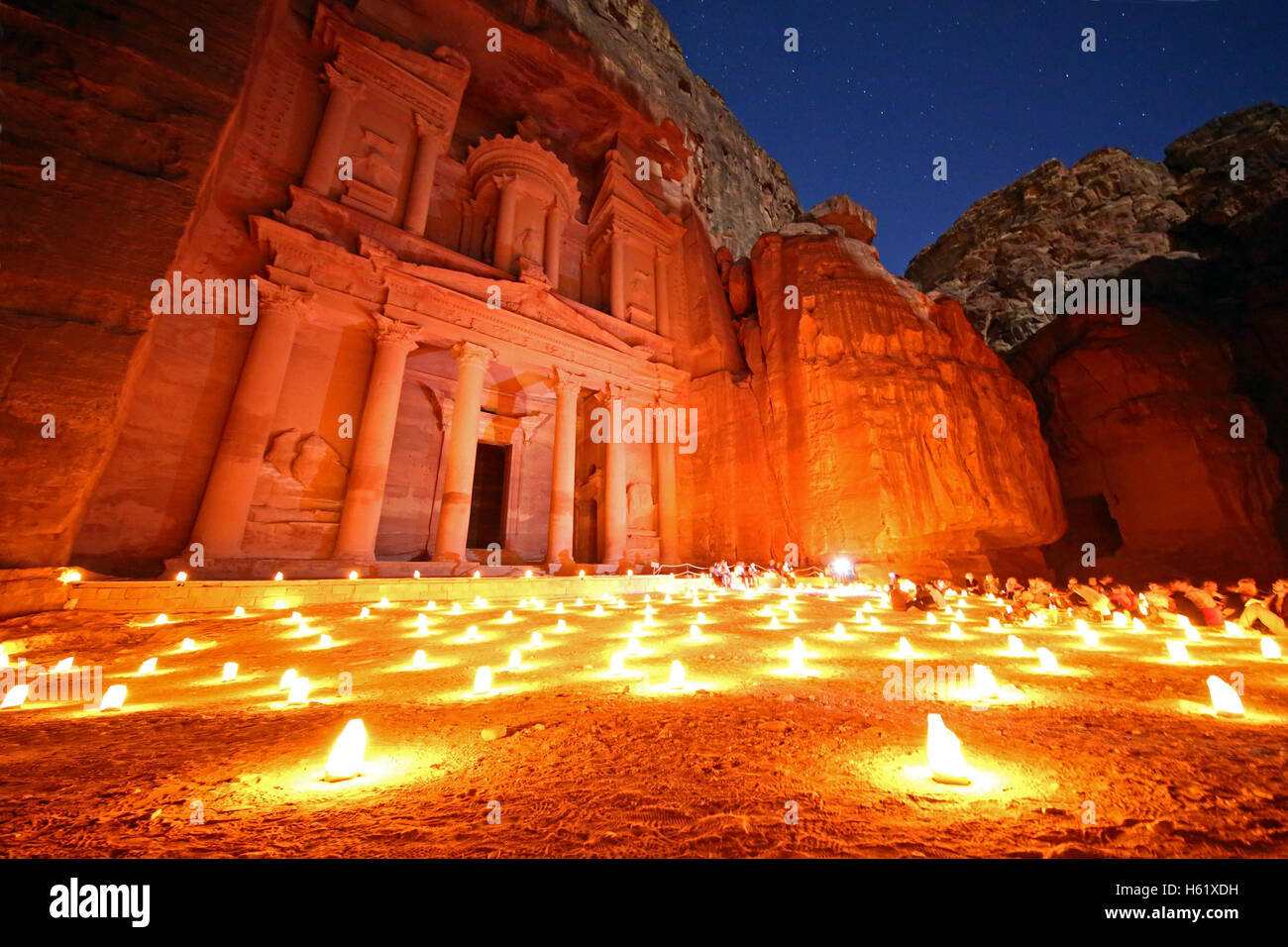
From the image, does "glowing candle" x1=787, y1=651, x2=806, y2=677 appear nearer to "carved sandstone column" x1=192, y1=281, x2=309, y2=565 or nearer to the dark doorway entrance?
"carved sandstone column" x1=192, y1=281, x2=309, y2=565

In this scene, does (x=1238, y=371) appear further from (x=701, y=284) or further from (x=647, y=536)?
(x=647, y=536)

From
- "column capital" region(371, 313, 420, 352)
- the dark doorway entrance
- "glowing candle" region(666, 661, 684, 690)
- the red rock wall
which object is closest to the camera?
"glowing candle" region(666, 661, 684, 690)

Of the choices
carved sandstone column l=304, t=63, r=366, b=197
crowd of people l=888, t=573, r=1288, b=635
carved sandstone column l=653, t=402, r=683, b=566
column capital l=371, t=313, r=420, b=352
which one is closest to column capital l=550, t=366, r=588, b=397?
carved sandstone column l=653, t=402, r=683, b=566

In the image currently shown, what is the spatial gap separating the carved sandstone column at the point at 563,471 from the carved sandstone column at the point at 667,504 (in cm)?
416

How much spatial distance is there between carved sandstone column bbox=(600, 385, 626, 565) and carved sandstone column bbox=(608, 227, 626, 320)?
4.63m

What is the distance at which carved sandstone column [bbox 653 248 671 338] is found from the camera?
75.5 feet

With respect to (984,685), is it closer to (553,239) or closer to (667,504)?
(667,504)

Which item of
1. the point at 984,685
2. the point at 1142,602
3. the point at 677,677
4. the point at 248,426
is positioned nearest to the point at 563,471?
the point at 248,426

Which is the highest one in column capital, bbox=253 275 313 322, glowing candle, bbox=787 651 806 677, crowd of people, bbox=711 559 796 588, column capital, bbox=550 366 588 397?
column capital, bbox=253 275 313 322

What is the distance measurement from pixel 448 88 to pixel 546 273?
797 centimetres

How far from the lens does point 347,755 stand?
7.29 ft

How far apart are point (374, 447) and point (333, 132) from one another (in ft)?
36.0

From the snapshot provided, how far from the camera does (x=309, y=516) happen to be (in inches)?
521

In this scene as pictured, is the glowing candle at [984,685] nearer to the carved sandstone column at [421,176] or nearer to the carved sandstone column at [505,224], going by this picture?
the carved sandstone column at [421,176]
